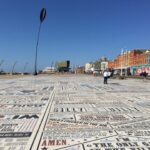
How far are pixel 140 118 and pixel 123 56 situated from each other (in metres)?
110

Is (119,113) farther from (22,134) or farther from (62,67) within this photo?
(62,67)

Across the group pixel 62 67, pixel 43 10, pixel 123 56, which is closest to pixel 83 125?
pixel 43 10

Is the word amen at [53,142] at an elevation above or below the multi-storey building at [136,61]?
below

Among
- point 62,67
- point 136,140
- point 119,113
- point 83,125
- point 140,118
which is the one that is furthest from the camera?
point 62,67

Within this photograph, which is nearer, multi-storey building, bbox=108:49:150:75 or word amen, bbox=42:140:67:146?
word amen, bbox=42:140:67:146

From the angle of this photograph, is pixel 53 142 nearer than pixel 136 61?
Yes

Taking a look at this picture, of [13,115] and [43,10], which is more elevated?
[43,10]

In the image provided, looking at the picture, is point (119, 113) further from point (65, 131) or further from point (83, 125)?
point (65, 131)

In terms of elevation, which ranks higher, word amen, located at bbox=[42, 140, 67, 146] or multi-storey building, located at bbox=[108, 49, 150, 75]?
multi-storey building, located at bbox=[108, 49, 150, 75]

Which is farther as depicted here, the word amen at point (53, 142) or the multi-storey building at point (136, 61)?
the multi-storey building at point (136, 61)

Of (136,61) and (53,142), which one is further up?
(136,61)

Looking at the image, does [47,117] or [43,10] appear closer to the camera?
[47,117]

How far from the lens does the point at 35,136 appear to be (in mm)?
5672

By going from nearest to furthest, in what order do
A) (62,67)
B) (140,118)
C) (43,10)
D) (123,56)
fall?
1. (140,118)
2. (43,10)
3. (123,56)
4. (62,67)
